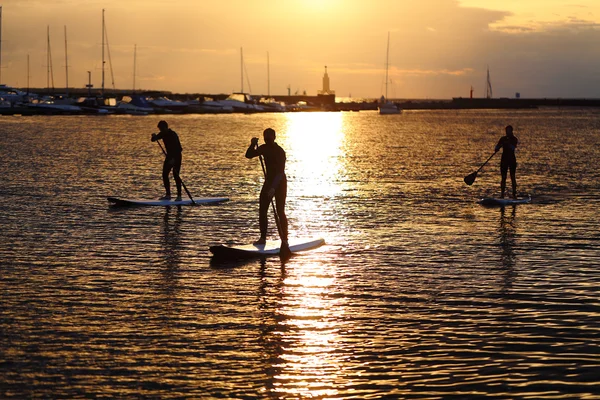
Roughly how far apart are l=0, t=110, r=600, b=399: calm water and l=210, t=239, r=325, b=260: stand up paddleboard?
12.4 inches

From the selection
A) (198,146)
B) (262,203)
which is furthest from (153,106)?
(262,203)

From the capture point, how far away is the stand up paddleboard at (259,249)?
15.5 m

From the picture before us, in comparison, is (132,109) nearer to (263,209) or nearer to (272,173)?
(263,209)

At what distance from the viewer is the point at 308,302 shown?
1220cm

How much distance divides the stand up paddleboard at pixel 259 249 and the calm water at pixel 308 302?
0.31 m

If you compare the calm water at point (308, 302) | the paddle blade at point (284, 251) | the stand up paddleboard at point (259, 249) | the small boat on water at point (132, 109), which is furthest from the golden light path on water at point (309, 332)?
the small boat on water at point (132, 109)

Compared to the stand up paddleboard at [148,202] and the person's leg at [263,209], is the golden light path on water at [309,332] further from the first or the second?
the stand up paddleboard at [148,202]

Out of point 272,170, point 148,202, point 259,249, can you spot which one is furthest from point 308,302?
point 148,202

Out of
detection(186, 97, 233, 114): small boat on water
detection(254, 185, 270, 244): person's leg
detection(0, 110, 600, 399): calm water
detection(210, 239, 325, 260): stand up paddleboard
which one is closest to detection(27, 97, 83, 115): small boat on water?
detection(186, 97, 233, 114): small boat on water

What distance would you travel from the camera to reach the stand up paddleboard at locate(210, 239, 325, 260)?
1553 centimetres

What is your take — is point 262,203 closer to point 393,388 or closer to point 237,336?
point 237,336

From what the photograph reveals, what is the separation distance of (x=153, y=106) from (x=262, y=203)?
542 feet

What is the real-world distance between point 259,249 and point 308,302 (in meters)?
4.04

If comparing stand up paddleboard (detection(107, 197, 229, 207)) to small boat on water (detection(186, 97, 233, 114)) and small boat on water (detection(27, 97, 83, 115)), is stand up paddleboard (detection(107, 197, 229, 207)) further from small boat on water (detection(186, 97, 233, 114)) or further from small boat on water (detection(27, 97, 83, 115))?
small boat on water (detection(186, 97, 233, 114))
